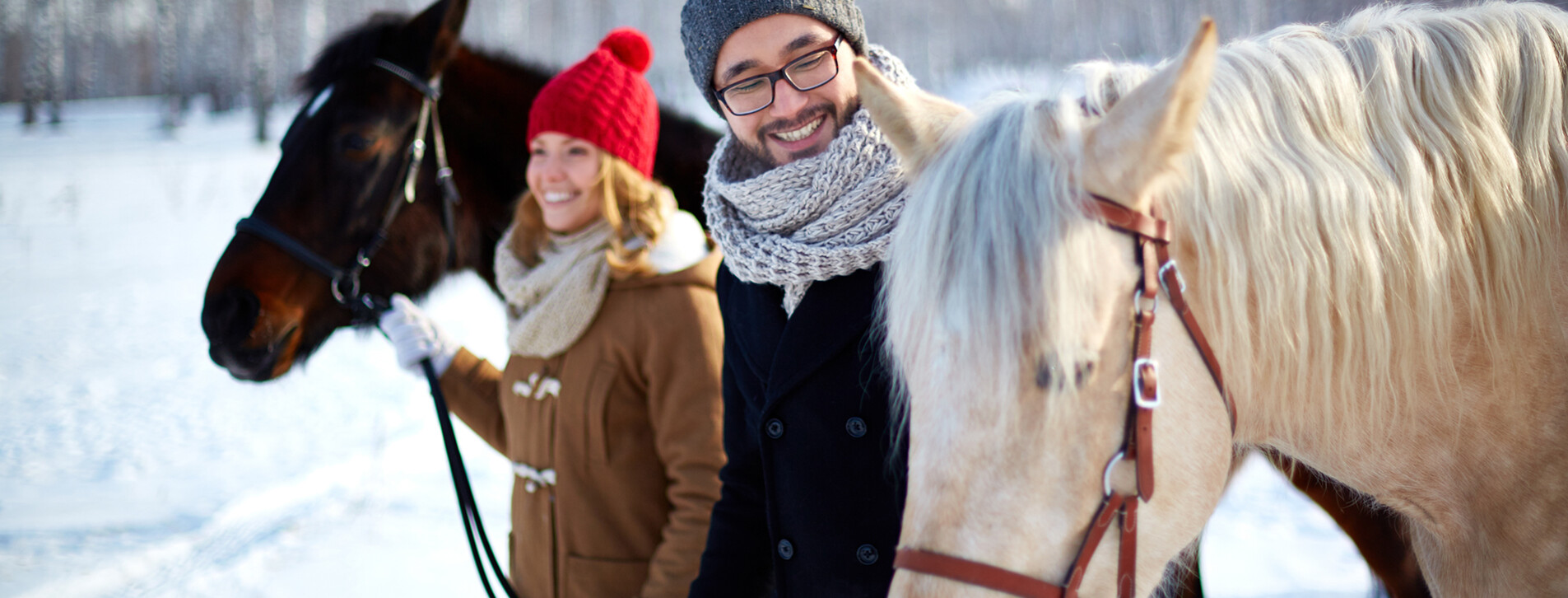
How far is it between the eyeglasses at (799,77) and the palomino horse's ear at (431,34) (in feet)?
5.86

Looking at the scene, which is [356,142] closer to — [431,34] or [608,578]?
[431,34]

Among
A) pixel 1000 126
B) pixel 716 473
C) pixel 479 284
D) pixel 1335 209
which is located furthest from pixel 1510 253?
pixel 479 284

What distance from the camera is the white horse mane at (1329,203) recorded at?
3.14 ft

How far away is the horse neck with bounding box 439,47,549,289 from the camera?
9.39ft

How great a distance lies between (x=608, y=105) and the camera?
226 cm

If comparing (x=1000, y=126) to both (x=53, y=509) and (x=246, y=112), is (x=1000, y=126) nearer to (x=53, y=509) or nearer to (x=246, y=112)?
(x=53, y=509)

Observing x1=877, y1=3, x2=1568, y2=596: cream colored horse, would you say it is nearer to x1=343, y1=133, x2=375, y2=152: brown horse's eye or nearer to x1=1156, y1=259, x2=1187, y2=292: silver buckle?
x1=1156, y1=259, x2=1187, y2=292: silver buckle

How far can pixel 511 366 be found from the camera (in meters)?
2.20

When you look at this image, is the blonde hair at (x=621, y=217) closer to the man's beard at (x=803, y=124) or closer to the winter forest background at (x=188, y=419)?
the man's beard at (x=803, y=124)

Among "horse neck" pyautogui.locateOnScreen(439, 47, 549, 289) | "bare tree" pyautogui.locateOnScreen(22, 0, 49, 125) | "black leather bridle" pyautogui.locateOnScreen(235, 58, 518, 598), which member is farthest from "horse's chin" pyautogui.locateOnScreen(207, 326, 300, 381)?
"bare tree" pyautogui.locateOnScreen(22, 0, 49, 125)

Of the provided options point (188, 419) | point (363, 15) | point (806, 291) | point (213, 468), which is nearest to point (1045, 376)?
point (806, 291)

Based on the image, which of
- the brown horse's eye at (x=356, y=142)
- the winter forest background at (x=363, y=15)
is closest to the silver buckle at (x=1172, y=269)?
the brown horse's eye at (x=356, y=142)

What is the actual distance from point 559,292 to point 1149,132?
153 cm

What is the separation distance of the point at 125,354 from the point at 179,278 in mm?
2415
